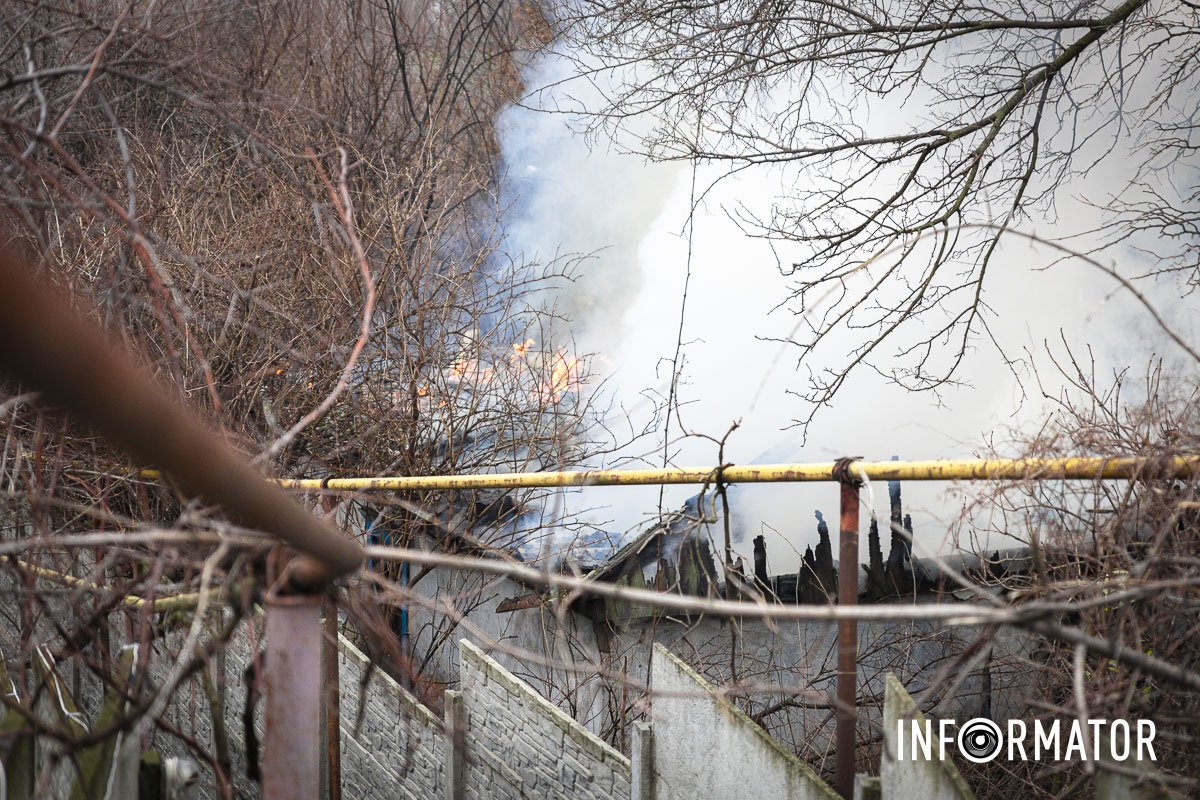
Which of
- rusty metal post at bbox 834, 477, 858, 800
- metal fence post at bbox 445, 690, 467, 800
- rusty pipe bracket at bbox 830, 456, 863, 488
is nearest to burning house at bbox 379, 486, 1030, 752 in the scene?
metal fence post at bbox 445, 690, 467, 800

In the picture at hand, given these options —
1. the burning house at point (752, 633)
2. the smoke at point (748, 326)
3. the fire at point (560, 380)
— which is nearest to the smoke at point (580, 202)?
the smoke at point (748, 326)

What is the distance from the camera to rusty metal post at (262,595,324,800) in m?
1.46

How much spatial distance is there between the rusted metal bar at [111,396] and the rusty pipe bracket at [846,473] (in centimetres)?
146

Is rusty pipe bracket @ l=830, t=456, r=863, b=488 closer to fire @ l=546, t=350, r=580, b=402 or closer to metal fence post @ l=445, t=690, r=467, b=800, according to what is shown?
metal fence post @ l=445, t=690, r=467, b=800

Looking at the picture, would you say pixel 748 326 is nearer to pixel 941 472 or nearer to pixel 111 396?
pixel 941 472

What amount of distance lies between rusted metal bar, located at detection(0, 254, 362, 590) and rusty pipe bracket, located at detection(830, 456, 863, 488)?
1455 millimetres

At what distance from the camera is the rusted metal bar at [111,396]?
82 cm

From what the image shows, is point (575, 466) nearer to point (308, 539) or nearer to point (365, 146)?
point (365, 146)

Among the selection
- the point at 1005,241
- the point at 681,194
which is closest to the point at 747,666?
the point at 1005,241

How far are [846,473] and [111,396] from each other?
1.78 m

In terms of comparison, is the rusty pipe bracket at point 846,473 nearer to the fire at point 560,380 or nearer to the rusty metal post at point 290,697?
the rusty metal post at point 290,697

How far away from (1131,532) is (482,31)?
45.3ft

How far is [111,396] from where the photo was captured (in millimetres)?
906

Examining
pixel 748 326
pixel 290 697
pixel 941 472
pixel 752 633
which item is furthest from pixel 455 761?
pixel 748 326
